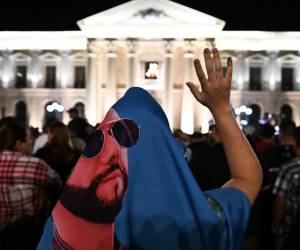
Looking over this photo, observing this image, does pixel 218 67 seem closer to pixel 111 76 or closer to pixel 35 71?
pixel 111 76

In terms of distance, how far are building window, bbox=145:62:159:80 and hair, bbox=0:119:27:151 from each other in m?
41.2

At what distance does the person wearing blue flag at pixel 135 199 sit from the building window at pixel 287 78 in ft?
154

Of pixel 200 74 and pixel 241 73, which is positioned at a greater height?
pixel 200 74

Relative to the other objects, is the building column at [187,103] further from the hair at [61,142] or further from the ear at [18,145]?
the ear at [18,145]

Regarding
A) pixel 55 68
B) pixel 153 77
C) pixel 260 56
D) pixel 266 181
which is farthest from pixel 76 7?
pixel 266 181

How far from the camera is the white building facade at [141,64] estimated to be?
44.2 metres

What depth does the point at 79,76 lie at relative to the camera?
4872 centimetres

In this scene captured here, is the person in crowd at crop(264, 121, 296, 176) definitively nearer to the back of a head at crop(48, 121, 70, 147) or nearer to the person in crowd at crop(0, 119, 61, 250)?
the back of a head at crop(48, 121, 70, 147)

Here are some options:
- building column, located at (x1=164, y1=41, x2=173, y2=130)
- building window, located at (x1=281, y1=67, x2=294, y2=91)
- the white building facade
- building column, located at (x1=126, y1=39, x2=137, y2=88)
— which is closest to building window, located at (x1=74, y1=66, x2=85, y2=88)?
the white building facade

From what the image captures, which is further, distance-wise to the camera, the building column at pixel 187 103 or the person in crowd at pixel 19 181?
the building column at pixel 187 103

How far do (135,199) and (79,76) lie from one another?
4757 centimetres

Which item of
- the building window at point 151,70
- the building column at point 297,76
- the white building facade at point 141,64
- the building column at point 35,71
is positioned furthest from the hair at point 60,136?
the building column at point 35,71

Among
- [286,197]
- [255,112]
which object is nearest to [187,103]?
[255,112]

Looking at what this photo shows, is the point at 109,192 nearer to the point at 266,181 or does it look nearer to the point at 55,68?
the point at 266,181
